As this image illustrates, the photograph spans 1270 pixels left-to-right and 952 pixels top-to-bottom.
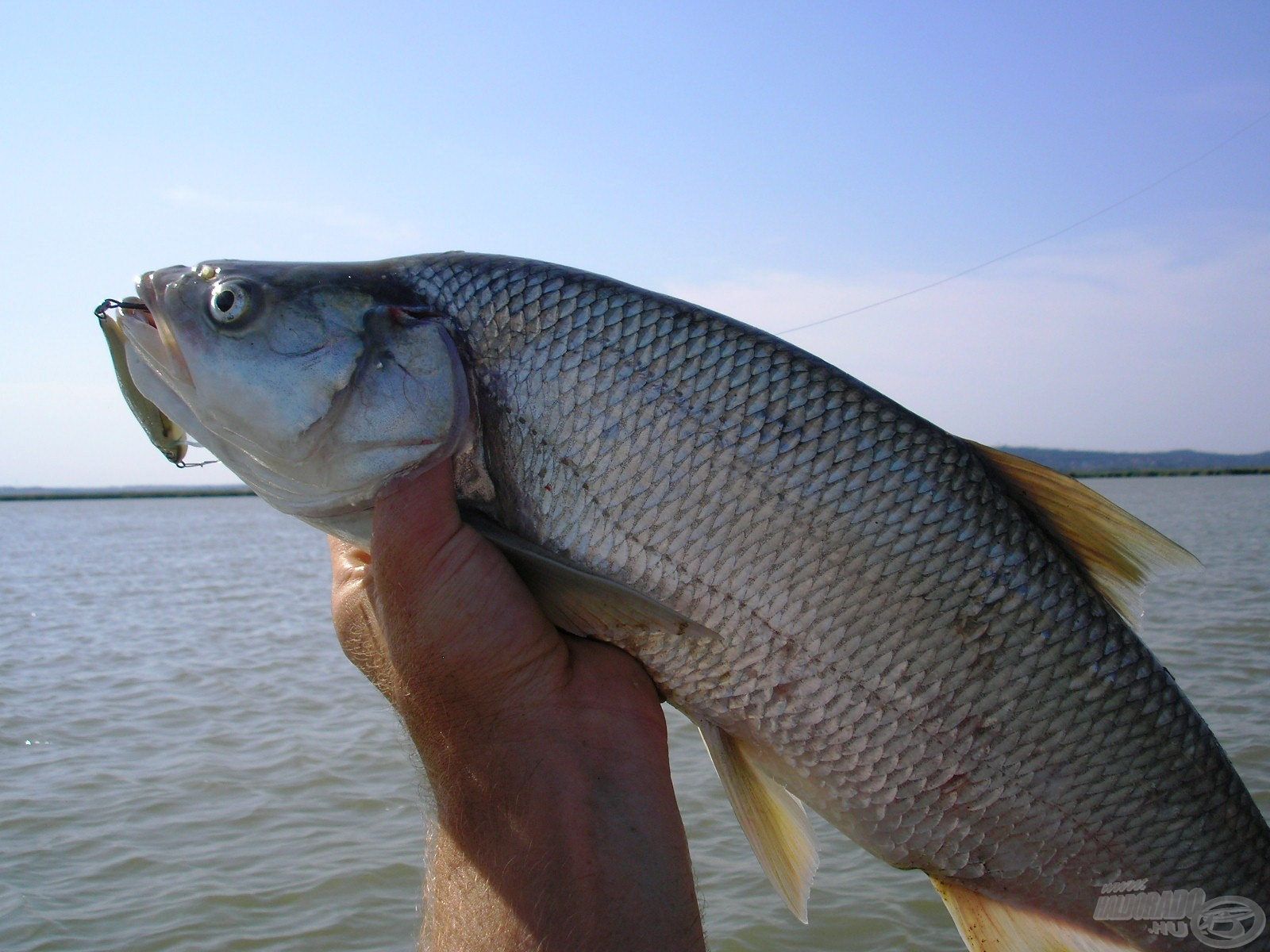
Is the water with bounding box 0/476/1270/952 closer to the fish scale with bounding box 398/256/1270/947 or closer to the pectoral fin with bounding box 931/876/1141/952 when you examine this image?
the fish scale with bounding box 398/256/1270/947

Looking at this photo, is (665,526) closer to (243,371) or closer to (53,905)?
(243,371)

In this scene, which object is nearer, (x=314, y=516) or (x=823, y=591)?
(x=823, y=591)

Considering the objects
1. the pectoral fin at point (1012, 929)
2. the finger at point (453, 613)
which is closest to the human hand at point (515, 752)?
the finger at point (453, 613)

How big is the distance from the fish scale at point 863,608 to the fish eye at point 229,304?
0.64m

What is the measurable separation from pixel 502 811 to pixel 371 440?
0.97 m

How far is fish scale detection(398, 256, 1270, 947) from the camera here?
2293mm

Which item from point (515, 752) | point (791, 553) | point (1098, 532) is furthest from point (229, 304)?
point (1098, 532)

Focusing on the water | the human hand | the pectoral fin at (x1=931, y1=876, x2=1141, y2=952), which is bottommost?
the water

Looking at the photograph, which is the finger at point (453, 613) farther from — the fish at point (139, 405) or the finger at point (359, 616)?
the fish at point (139, 405)

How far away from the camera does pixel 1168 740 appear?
2320 millimetres

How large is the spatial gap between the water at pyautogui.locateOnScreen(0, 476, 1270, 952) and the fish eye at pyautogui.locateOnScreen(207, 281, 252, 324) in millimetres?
1262

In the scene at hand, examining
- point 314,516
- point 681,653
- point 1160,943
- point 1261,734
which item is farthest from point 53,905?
point 1261,734

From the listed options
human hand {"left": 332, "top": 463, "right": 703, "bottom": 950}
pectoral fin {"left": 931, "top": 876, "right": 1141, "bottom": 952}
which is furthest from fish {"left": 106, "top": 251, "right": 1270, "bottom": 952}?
human hand {"left": 332, "top": 463, "right": 703, "bottom": 950}

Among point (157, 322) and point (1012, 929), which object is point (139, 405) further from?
point (1012, 929)
